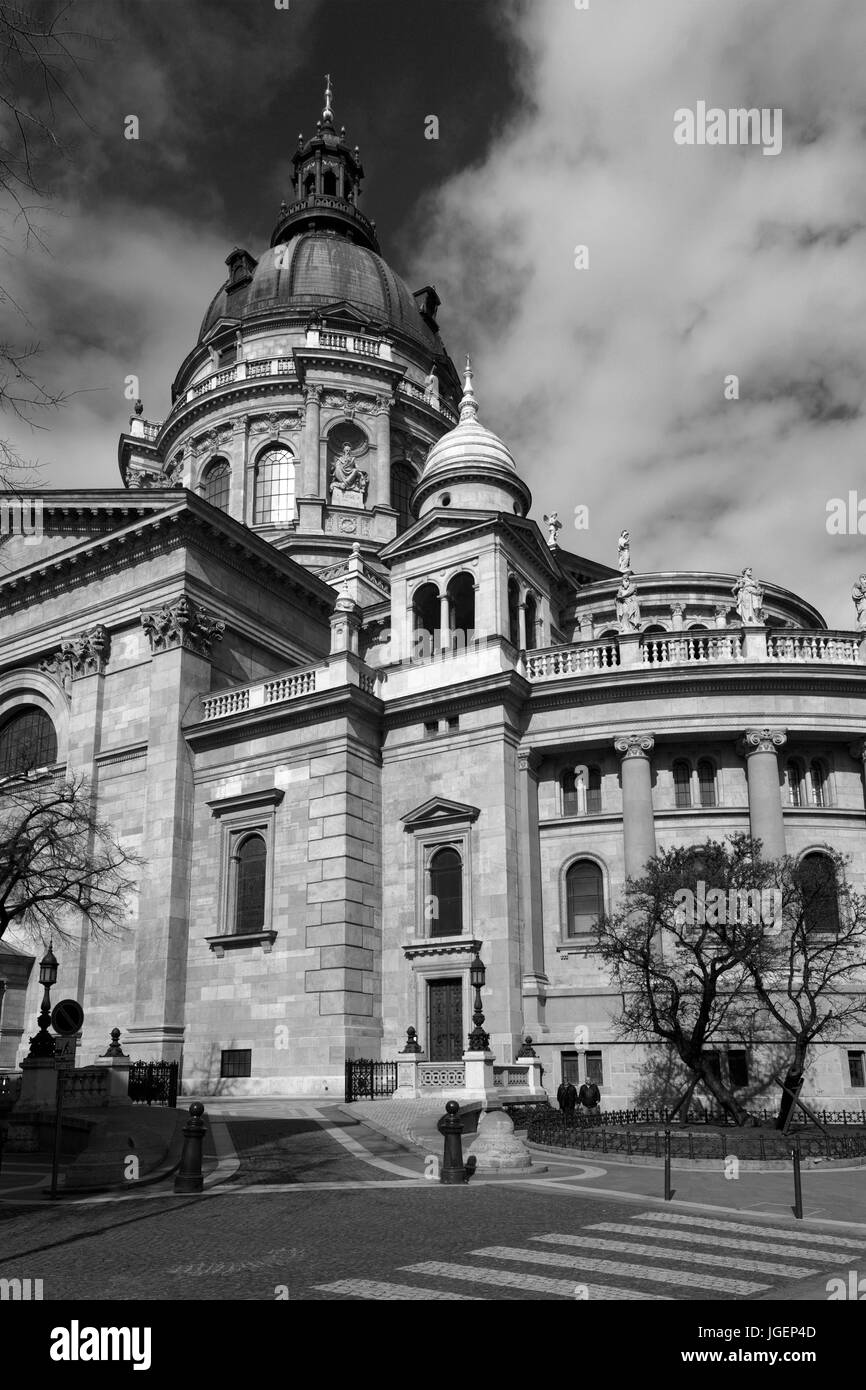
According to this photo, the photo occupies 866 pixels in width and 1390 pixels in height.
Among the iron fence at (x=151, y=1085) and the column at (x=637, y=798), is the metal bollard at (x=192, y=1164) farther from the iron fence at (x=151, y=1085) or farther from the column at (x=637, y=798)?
the column at (x=637, y=798)

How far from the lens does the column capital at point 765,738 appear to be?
110 feet

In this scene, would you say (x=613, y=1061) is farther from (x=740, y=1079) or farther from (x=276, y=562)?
(x=276, y=562)

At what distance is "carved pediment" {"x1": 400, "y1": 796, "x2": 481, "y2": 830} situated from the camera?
34341 mm

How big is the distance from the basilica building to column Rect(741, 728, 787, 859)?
0.09m

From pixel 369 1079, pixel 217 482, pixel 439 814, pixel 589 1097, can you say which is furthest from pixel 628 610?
pixel 217 482

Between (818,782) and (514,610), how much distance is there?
11.5m

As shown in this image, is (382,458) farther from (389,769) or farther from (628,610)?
(389,769)

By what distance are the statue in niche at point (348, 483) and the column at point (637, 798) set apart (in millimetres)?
28472

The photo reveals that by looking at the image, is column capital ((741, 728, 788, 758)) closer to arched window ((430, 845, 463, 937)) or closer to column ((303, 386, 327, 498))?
arched window ((430, 845, 463, 937))

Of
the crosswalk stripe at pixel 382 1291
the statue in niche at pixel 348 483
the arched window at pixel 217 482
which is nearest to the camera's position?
the crosswalk stripe at pixel 382 1291

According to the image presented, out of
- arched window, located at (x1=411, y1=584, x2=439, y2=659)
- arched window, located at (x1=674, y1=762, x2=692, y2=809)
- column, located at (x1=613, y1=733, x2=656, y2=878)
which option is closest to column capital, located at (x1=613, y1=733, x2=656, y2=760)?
column, located at (x1=613, y1=733, x2=656, y2=878)

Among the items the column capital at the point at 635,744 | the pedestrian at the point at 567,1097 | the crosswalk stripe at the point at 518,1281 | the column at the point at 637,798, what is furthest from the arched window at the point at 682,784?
the crosswalk stripe at the point at 518,1281

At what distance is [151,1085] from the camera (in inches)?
1134

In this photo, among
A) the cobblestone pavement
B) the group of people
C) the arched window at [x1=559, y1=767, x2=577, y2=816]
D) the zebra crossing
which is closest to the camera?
the zebra crossing
